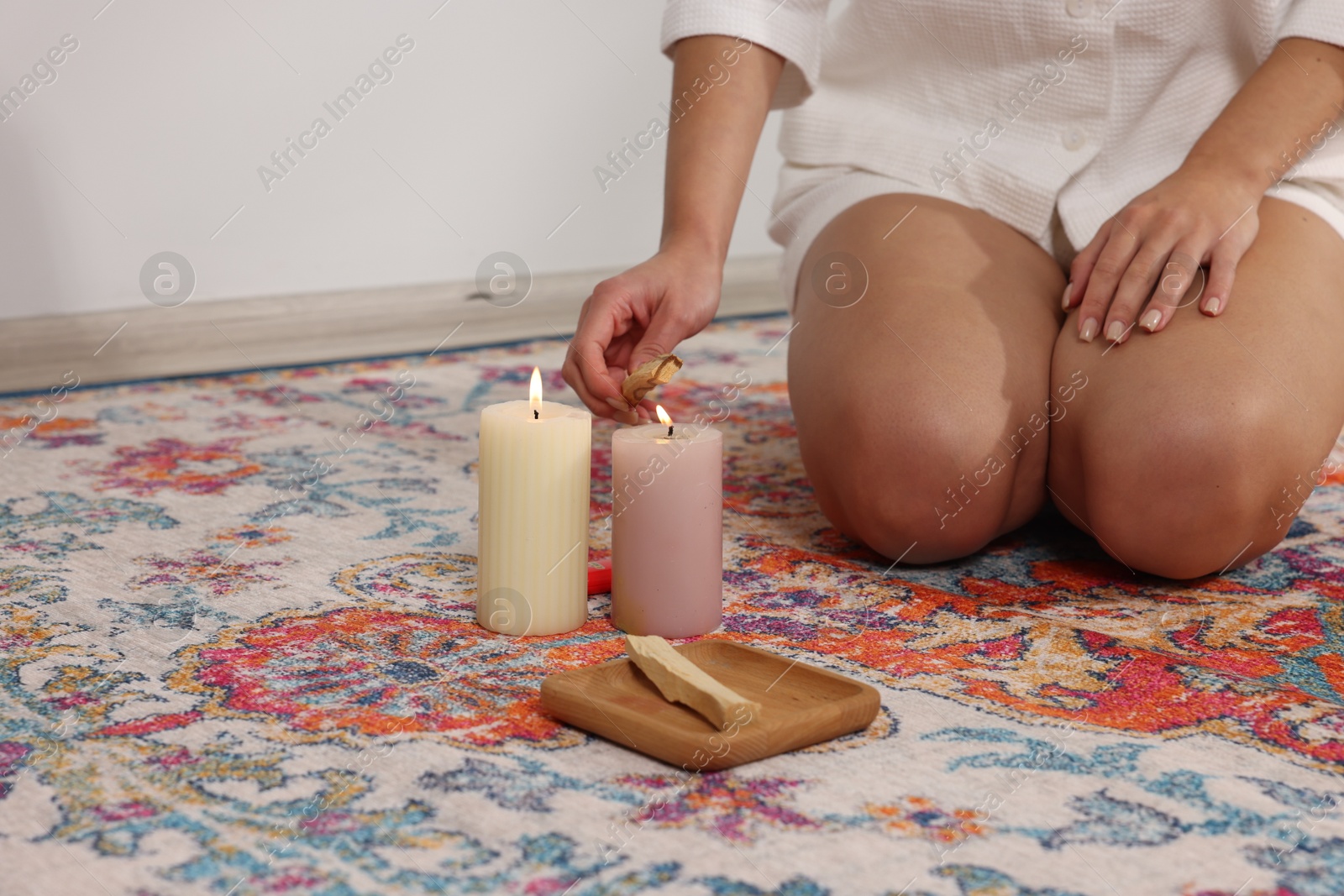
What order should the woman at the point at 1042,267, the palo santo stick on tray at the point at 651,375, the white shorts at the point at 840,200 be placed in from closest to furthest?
the palo santo stick on tray at the point at 651,375 → the woman at the point at 1042,267 → the white shorts at the point at 840,200

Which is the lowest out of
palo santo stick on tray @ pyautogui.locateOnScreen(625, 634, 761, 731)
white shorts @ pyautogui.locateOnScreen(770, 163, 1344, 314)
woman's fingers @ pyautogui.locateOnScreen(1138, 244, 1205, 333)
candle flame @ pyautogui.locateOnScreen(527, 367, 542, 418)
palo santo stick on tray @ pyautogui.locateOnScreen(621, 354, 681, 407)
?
palo santo stick on tray @ pyautogui.locateOnScreen(625, 634, 761, 731)

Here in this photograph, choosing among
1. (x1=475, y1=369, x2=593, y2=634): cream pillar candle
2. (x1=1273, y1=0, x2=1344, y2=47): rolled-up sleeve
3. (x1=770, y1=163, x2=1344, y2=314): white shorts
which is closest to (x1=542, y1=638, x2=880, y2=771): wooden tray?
(x1=475, y1=369, x2=593, y2=634): cream pillar candle

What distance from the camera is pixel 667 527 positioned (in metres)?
0.83

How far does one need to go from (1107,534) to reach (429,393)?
1023 mm

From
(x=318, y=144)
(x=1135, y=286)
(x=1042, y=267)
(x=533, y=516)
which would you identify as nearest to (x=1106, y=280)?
(x=1135, y=286)

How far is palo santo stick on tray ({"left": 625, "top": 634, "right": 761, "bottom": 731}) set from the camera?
669 mm

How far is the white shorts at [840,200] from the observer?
1.08 metres

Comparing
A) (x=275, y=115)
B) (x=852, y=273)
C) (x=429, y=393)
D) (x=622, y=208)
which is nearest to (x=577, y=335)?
(x=852, y=273)

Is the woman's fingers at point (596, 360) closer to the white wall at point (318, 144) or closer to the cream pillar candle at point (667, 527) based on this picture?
the cream pillar candle at point (667, 527)

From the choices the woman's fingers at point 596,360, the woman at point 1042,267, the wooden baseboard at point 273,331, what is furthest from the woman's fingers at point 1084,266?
the wooden baseboard at point 273,331

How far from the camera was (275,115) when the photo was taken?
6.29ft

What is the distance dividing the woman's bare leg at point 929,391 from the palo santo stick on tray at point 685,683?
301 mm

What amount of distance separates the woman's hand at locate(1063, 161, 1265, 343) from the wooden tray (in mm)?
425

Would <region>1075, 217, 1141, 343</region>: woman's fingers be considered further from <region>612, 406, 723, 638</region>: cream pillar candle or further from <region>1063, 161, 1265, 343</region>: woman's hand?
<region>612, 406, 723, 638</region>: cream pillar candle
